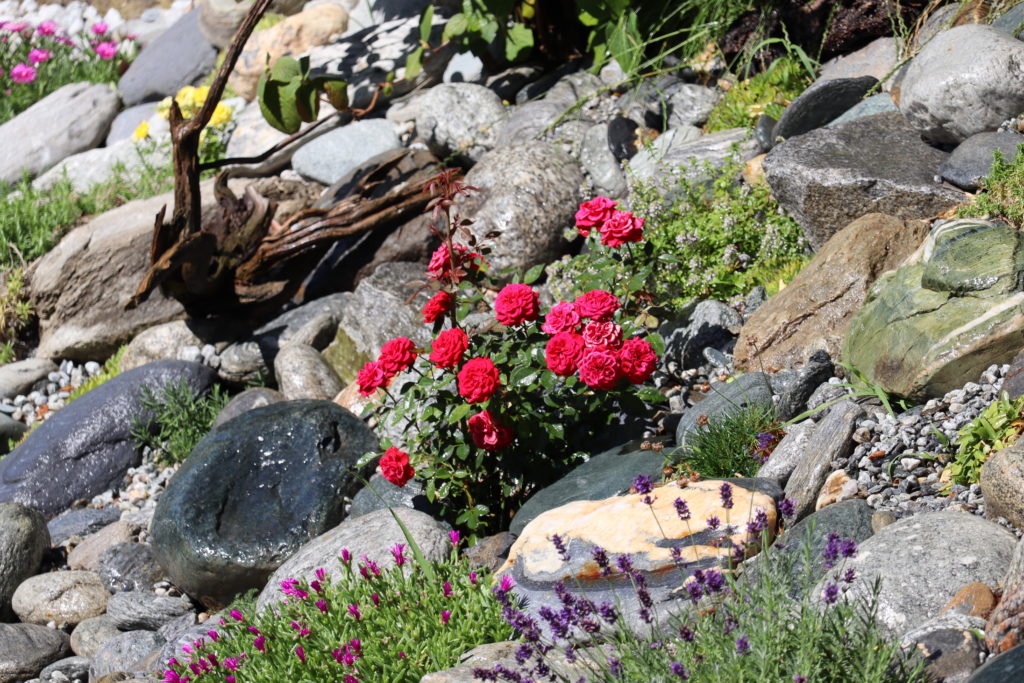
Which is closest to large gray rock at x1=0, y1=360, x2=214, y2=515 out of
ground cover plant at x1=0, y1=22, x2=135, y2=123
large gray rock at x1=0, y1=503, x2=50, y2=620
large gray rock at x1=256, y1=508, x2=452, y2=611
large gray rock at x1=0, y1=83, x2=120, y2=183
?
large gray rock at x1=0, y1=503, x2=50, y2=620

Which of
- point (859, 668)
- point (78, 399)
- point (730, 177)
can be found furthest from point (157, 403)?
point (859, 668)

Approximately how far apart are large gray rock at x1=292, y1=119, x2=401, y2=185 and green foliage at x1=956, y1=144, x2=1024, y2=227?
5.40 metres

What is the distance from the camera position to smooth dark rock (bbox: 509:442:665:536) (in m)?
4.28

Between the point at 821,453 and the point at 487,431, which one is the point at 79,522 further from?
the point at 821,453

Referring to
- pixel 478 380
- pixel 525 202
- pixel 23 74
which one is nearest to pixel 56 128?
pixel 23 74

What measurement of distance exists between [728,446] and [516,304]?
104cm

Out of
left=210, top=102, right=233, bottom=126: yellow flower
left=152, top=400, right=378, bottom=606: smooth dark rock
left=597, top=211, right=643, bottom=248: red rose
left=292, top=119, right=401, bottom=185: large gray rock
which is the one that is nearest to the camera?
left=597, top=211, right=643, bottom=248: red rose

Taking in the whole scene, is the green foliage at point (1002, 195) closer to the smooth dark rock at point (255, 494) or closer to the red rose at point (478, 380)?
the red rose at point (478, 380)

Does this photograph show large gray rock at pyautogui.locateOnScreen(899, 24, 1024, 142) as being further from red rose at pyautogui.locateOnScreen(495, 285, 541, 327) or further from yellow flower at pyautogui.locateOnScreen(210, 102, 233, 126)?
yellow flower at pyautogui.locateOnScreen(210, 102, 233, 126)

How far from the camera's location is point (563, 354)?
4145 mm

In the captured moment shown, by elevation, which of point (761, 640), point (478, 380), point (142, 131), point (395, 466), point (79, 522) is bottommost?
point (79, 522)

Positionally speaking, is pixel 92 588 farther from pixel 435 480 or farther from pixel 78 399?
pixel 435 480

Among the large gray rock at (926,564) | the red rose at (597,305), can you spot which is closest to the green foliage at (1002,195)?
the red rose at (597,305)

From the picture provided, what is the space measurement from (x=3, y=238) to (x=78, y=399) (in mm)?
2642
